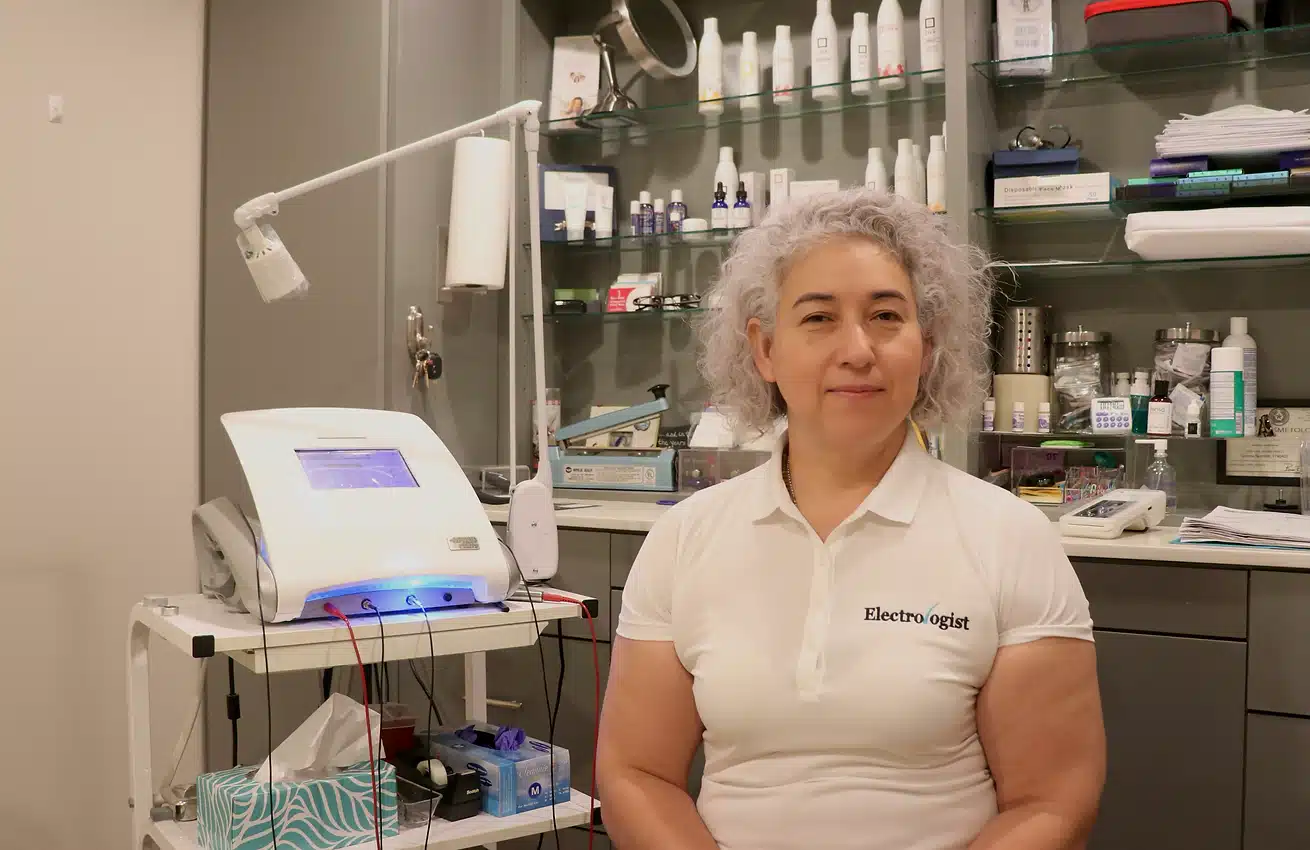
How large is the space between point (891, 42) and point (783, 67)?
0.91 ft

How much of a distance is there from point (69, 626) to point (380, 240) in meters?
1.11

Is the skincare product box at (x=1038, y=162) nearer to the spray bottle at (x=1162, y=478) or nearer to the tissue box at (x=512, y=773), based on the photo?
the spray bottle at (x=1162, y=478)

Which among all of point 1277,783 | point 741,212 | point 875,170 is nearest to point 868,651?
point 1277,783

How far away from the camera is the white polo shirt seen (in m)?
1.27

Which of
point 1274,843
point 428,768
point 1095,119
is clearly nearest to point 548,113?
point 1095,119

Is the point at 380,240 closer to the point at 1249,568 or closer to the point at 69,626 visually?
the point at 69,626

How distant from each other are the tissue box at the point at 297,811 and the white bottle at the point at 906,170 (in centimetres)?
171

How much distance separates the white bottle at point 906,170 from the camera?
8.91ft

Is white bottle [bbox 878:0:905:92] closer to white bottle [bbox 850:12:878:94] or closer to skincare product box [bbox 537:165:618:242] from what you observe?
white bottle [bbox 850:12:878:94]

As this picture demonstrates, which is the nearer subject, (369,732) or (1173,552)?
(369,732)

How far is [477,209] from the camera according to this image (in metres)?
2.80

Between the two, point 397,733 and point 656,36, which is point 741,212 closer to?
point 656,36

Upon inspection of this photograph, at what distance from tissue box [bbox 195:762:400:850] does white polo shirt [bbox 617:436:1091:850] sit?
1.87 feet

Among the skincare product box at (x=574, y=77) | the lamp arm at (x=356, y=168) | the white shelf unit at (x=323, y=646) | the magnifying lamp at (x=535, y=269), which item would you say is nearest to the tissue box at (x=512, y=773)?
the white shelf unit at (x=323, y=646)
